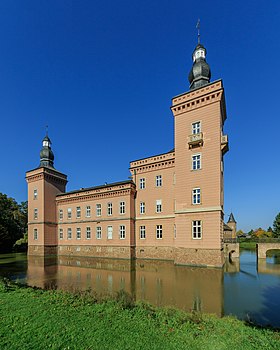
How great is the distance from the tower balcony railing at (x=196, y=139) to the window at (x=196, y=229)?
7748 millimetres

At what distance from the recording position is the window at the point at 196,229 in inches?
792

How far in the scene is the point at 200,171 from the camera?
2086 cm

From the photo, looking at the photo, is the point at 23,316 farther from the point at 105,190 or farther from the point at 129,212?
the point at 105,190

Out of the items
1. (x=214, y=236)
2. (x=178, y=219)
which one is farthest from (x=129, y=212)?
(x=214, y=236)

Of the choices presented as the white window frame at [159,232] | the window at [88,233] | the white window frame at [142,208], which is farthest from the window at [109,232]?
the white window frame at [159,232]

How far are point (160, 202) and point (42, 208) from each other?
19193 mm

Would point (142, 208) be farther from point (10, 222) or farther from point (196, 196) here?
point (10, 222)

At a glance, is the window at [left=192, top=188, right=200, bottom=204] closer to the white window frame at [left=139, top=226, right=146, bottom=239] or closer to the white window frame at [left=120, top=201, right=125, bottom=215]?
the white window frame at [left=139, top=226, right=146, bottom=239]

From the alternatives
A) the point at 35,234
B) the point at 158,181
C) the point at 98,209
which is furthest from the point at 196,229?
the point at 35,234

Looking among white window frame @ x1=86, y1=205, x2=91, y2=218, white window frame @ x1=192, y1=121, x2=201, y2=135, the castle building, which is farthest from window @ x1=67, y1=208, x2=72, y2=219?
white window frame @ x1=192, y1=121, x2=201, y2=135

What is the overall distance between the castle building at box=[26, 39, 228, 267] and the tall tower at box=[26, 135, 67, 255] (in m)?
0.15

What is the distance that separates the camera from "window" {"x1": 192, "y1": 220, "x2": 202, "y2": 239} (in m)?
20.1

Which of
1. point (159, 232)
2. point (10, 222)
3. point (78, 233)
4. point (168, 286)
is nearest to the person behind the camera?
point (168, 286)

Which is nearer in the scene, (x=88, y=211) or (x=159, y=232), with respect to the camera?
(x=159, y=232)
